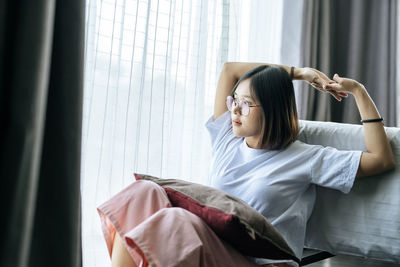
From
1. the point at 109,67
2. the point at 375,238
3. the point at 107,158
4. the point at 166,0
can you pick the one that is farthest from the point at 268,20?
the point at 375,238

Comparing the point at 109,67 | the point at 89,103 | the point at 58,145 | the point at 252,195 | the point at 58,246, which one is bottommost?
the point at 58,246

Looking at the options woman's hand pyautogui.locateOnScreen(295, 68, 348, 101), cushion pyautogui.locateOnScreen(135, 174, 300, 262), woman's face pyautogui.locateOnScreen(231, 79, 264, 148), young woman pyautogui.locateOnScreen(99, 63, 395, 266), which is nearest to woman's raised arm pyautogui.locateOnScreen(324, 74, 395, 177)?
young woman pyautogui.locateOnScreen(99, 63, 395, 266)

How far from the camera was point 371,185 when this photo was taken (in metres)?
1.45

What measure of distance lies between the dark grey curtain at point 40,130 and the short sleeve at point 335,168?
78 centimetres

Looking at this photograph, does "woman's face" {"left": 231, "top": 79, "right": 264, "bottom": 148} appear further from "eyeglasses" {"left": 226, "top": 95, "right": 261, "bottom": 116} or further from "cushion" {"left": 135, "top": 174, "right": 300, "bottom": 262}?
"cushion" {"left": 135, "top": 174, "right": 300, "bottom": 262}

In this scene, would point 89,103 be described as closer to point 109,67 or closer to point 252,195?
point 109,67

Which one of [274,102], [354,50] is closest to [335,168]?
[274,102]

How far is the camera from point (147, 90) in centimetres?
189

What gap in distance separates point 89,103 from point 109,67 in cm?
17

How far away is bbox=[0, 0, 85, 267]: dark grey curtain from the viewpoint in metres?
0.99

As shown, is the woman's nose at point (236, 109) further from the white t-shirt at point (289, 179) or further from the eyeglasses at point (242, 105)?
the white t-shirt at point (289, 179)

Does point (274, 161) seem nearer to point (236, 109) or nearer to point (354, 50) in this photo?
point (236, 109)

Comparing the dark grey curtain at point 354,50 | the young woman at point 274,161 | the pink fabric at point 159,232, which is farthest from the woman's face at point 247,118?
the dark grey curtain at point 354,50

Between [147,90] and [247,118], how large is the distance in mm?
583
